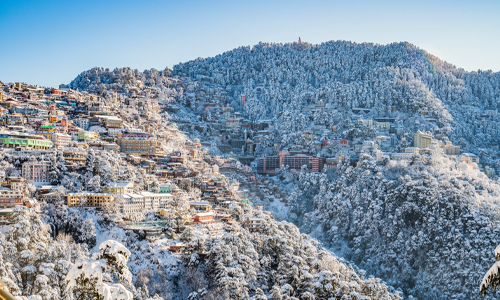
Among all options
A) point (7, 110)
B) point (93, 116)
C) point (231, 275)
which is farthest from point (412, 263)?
point (7, 110)

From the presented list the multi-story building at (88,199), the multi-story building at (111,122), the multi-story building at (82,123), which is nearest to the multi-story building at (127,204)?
the multi-story building at (88,199)

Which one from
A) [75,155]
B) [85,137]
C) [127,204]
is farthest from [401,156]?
[75,155]

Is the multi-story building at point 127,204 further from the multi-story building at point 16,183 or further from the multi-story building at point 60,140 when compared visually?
the multi-story building at point 60,140

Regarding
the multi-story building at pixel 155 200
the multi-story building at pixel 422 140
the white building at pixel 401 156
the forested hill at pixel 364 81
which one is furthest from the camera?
the forested hill at pixel 364 81

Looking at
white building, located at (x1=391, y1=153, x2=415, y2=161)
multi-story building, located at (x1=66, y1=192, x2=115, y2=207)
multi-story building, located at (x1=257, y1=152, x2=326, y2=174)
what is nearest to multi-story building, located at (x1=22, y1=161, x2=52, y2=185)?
multi-story building, located at (x1=66, y1=192, x2=115, y2=207)

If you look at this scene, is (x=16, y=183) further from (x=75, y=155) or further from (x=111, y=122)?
(x=111, y=122)

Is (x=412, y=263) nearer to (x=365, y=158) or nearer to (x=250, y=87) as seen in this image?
(x=365, y=158)
